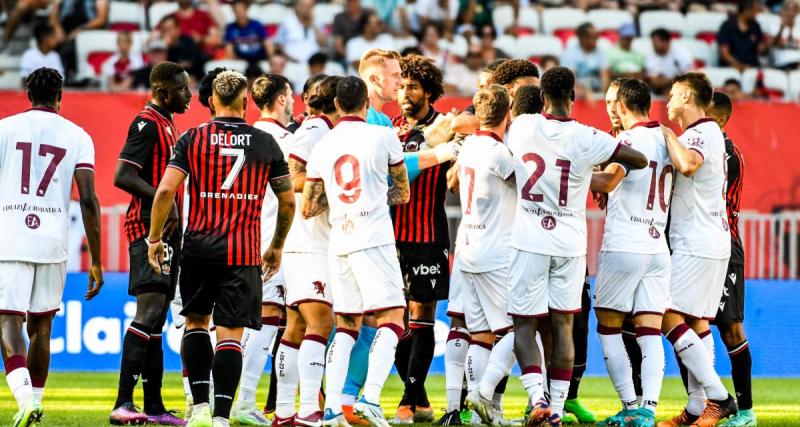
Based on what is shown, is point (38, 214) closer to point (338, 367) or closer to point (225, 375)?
point (225, 375)

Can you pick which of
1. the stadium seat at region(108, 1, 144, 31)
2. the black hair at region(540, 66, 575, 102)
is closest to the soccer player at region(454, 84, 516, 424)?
the black hair at region(540, 66, 575, 102)

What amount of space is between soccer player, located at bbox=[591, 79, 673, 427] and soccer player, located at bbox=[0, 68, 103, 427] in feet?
12.3

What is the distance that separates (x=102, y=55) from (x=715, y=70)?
9012 mm

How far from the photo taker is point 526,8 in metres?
20.6

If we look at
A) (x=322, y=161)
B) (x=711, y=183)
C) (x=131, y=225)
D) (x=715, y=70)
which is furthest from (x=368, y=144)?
(x=715, y=70)

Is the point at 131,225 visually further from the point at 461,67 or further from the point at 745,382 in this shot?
the point at 461,67

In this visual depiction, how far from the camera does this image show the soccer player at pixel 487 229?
9352mm

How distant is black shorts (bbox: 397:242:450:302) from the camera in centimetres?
1007

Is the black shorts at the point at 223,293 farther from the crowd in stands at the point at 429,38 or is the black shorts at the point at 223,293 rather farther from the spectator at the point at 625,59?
the spectator at the point at 625,59

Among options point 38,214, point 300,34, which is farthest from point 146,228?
point 300,34

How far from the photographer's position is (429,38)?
19.2 meters

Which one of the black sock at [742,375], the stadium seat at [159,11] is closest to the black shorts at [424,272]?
the black sock at [742,375]

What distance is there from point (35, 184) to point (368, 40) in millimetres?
10568

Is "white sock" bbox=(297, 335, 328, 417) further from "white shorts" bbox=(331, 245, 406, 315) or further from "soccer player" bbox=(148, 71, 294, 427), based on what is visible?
"soccer player" bbox=(148, 71, 294, 427)
